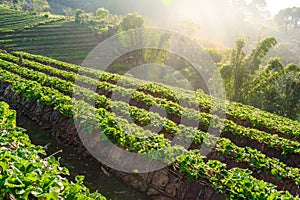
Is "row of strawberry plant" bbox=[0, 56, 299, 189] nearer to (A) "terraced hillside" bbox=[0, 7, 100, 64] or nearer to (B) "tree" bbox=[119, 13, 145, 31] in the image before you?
(A) "terraced hillside" bbox=[0, 7, 100, 64]

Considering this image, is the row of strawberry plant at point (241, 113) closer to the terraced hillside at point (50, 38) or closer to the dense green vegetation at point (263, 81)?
the dense green vegetation at point (263, 81)

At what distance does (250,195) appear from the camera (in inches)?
249

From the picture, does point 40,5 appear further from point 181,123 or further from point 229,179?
point 229,179

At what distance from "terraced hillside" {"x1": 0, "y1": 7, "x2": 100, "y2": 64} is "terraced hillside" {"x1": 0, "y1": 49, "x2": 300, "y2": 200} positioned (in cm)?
2602

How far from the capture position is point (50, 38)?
150ft

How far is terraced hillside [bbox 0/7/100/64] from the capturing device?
4109cm

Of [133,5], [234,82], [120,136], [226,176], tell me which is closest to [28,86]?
[120,136]

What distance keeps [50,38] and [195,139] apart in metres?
41.2

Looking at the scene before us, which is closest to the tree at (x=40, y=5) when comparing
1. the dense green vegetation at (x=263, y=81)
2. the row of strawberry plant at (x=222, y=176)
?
the dense green vegetation at (x=263, y=81)

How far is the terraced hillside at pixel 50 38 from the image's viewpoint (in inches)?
1618

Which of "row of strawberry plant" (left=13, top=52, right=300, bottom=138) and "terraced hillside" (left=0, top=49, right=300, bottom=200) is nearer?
"terraced hillside" (left=0, top=49, right=300, bottom=200)

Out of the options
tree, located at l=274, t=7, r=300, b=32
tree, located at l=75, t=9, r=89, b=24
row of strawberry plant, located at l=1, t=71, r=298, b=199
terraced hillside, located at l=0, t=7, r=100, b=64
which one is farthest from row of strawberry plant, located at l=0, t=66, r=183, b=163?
tree, located at l=274, t=7, r=300, b=32

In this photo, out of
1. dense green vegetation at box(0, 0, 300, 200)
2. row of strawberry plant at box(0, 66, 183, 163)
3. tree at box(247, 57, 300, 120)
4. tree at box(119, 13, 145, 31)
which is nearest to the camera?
dense green vegetation at box(0, 0, 300, 200)

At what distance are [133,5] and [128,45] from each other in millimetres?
75810
